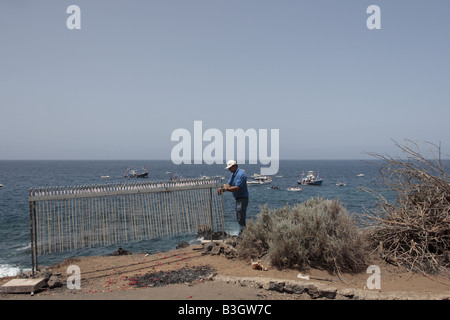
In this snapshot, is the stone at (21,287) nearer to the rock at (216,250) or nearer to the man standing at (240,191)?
the rock at (216,250)

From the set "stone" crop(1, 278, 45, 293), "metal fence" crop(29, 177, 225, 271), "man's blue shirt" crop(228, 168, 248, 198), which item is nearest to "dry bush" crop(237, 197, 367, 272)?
"man's blue shirt" crop(228, 168, 248, 198)

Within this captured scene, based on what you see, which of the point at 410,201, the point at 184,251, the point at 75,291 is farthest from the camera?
the point at 184,251

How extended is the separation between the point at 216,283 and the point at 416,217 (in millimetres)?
4914

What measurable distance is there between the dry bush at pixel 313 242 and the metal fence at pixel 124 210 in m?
2.60

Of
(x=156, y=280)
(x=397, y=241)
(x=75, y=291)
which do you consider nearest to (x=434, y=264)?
(x=397, y=241)

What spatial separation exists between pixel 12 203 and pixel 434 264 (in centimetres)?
4008

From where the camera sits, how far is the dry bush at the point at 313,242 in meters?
6.83

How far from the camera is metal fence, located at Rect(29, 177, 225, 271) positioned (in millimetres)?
8031

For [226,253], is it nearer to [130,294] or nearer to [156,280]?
[156,280]

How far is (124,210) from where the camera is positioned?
9117 mm

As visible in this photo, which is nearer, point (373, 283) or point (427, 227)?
point (373, 283)

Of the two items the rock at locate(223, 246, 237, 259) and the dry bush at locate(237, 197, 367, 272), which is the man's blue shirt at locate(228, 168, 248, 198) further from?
the rock at locate(223, 246, 237, 259)

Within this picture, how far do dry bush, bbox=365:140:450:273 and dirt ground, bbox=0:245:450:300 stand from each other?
0.47m

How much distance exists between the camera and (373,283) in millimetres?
6180
